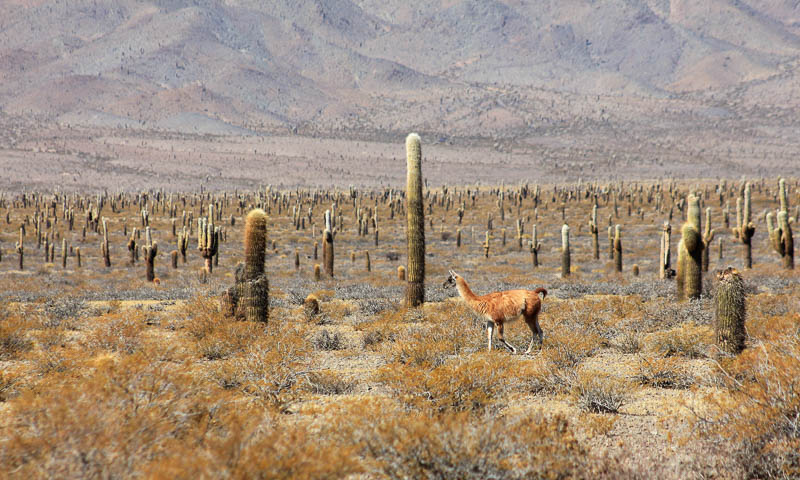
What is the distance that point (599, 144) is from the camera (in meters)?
177

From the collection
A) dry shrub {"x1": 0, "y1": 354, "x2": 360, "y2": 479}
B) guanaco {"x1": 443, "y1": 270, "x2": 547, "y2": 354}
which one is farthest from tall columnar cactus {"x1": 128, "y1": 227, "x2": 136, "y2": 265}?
dry shrub {"x1": 0, "y1": 354, "x2": 360, "y2": 479}

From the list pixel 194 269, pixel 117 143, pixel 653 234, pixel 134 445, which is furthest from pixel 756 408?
pixel 117 143

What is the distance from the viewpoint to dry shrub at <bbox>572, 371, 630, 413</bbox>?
6633 millimetres

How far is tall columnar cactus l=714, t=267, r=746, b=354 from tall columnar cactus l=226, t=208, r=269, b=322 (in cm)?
737

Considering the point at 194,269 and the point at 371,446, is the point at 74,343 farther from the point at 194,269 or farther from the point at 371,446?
the point at 194,269

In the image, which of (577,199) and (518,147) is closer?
(577,199)

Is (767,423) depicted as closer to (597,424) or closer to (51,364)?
(597,424)

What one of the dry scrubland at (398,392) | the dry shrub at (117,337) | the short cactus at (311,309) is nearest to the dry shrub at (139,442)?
the dry scrubland at (398,392)

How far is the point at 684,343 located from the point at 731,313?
145 cm

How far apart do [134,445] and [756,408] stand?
4.59 metres

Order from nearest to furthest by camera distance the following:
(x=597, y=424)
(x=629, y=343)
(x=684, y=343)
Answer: (x=597, y=424) < (x=684, y=343) < (x=629, y=343)

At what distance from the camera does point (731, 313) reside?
795cm

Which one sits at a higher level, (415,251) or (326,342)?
(415,251)

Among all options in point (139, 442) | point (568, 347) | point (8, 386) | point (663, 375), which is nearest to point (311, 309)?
point (568, 347)
